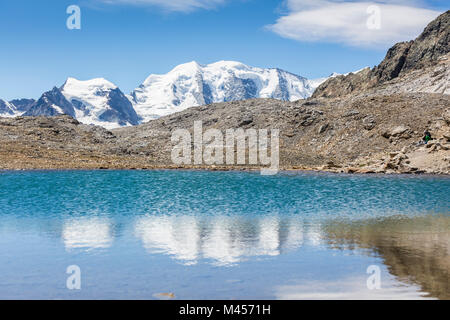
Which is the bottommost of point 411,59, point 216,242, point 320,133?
point 216,242

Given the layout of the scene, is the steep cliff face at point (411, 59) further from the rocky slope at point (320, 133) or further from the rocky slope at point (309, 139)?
the rocky slope at point (309, 139)

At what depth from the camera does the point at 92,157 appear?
368ft

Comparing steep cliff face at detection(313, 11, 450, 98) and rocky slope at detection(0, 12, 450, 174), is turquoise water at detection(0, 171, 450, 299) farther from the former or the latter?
steep cliff face at detection(313, 11, 450, 98)

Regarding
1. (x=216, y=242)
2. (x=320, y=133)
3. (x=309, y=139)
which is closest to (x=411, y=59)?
(x=320, y=133)

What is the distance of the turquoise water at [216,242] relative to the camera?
18125mm

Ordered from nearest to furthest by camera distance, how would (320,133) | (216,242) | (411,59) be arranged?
(216,242)
(320,133)
(411,59)

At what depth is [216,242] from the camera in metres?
27.3

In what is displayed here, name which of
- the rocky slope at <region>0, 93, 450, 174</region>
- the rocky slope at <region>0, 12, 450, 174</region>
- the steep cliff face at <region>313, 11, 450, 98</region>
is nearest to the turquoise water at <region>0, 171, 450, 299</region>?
the rocky slope at <region>0, 93, 450, 174</region>

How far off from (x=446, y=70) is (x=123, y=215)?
396 feet

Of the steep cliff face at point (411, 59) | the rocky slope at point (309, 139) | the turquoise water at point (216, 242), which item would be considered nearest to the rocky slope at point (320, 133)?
the rocky slope at point (309, 139)

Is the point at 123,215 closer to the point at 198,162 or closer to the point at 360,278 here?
the point at 360,278

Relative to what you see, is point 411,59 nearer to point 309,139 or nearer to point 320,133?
point 320,133

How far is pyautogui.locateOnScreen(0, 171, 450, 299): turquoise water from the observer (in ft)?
59.5
